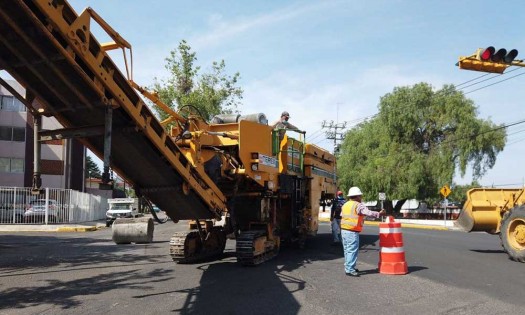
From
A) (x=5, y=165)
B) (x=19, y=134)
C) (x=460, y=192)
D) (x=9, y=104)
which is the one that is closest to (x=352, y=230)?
(x=460, y=192)

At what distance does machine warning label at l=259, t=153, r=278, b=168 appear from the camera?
9977 millimetres

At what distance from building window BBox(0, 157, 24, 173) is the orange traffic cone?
39704 mm

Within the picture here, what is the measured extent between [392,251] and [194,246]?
4036mm

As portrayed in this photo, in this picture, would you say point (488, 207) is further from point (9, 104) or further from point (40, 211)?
point (9, 104)

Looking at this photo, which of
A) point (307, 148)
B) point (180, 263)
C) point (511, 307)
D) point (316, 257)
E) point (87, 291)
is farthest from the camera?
point (307, 148)

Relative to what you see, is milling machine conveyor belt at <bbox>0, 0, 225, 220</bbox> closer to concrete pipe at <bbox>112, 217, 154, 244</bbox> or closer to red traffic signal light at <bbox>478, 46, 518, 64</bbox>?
concrete pipe at <bbox>112, 217, 154, 244</bbox>

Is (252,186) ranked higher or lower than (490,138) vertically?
lower

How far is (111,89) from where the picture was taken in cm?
643

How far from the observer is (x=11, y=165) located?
4153cm

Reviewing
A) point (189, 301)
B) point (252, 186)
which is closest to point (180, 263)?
point (252, 186)

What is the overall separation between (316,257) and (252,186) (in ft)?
7.43

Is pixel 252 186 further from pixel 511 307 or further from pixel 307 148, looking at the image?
pixel 511 307

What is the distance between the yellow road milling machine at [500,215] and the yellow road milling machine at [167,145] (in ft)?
12.4

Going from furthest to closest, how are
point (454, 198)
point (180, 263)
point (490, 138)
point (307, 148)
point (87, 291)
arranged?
point (454, 198)
point (490, 138)
point (307, 148)
point (180, 263)
point (87, 291)
